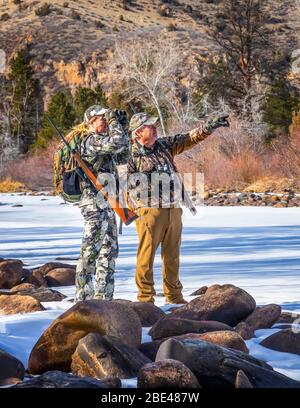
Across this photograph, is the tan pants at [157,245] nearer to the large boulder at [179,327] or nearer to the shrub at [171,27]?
the large boulder at [179,327]

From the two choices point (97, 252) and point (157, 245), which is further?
point (157, 245)

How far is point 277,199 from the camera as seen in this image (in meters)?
20.9

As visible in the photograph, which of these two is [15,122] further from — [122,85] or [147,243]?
[147,243]

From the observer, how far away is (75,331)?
521cm

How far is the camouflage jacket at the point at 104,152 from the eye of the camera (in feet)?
21.4

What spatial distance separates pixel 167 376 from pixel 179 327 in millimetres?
1306

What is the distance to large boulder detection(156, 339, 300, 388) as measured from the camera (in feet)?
15.0

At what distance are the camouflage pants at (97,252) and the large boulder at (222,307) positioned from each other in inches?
26.3

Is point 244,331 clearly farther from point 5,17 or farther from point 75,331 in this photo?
point 5,17

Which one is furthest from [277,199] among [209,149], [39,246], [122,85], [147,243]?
[122,85]

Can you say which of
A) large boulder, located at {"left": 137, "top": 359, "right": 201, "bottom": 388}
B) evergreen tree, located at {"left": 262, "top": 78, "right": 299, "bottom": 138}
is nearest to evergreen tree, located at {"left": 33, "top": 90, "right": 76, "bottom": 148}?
evergreen tree, located at {"left": 262, "top": 78, "right": 299, "bottom": 138}

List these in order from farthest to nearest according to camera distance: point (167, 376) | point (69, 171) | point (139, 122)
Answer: point (139, 122) < point (69, 171) < point (167, 376)

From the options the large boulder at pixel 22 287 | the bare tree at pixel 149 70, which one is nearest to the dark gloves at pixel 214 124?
the large boulder at pixel 22 287

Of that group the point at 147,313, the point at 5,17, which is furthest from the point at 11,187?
the point at 5,17
